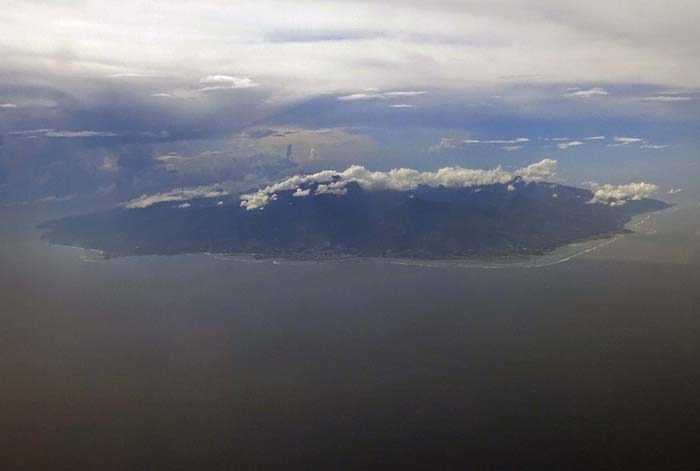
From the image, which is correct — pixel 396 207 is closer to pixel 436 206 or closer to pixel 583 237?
pixel 436 206

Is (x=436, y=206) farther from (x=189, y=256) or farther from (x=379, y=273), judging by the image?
A: (x=189, y=256)

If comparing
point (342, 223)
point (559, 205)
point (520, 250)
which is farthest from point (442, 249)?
point (559, 205)

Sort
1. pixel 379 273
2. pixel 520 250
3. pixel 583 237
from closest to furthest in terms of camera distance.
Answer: pixel 379 273, pixel 520 250, pixel 583 237

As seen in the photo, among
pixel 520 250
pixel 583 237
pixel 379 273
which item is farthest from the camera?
pixel 583 237

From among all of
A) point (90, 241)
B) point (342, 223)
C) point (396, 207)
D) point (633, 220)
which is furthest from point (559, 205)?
point (90, 241)

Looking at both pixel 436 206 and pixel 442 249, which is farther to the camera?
pixel 436 206

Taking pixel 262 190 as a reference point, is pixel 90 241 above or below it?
below
